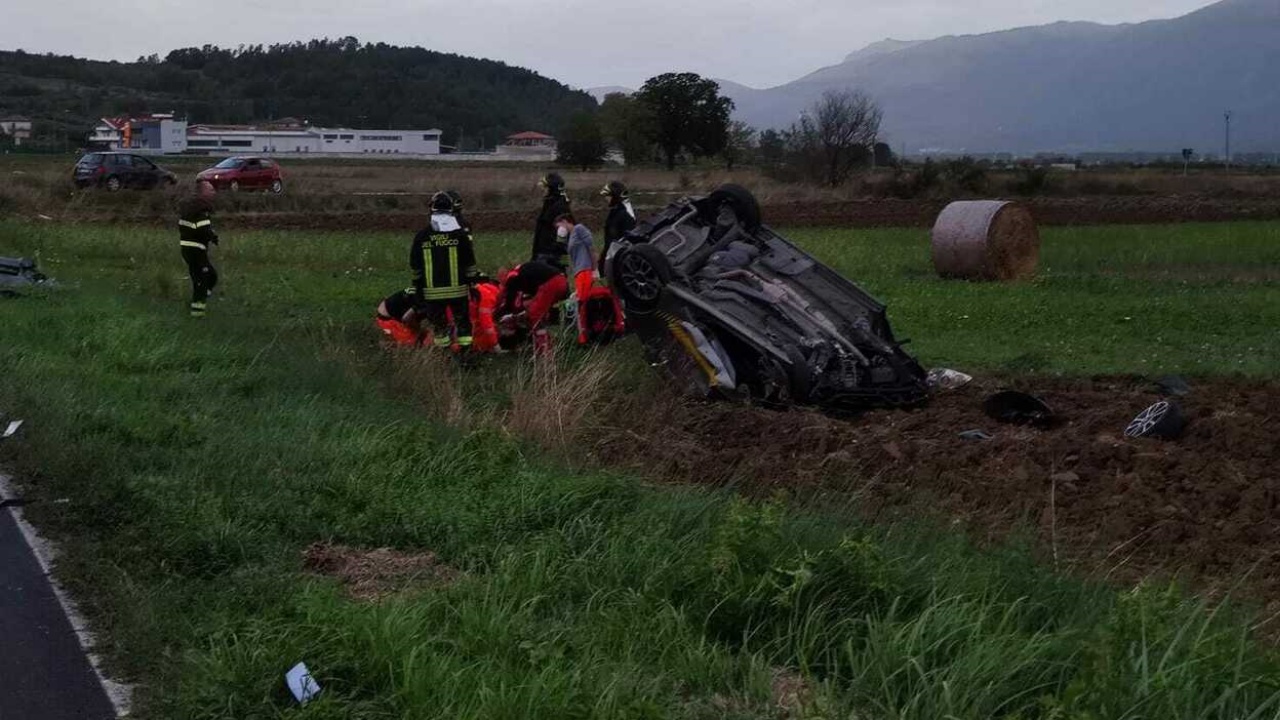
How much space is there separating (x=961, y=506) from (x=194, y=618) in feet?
14.2

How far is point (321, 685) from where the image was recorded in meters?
5.27

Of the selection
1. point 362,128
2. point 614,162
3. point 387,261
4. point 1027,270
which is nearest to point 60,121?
point 362,128

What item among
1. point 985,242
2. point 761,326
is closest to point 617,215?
point 761,326

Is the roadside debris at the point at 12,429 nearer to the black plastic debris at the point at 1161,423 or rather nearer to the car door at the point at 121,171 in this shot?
the black plastic debris at the point at 1161,423

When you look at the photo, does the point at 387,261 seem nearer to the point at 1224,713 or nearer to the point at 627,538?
the point at 627,538

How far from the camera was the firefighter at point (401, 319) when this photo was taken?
1444cm

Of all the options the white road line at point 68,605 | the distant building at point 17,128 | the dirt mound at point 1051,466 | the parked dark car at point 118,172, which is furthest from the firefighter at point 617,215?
the distant building at point 17,128

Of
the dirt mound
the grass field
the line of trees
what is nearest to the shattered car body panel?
the grass field

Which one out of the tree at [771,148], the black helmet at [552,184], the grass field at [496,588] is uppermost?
the tree at [771,148]

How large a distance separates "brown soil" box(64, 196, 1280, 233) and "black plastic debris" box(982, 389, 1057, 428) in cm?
2370

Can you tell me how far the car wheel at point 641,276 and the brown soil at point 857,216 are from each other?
71.1 ft

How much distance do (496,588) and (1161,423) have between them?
617 centimetres

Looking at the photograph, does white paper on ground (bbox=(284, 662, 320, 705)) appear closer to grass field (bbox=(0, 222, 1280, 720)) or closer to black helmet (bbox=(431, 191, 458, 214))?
grass field (bbox=(0, 222, 1280, 720))

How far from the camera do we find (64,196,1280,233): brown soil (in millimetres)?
36312
